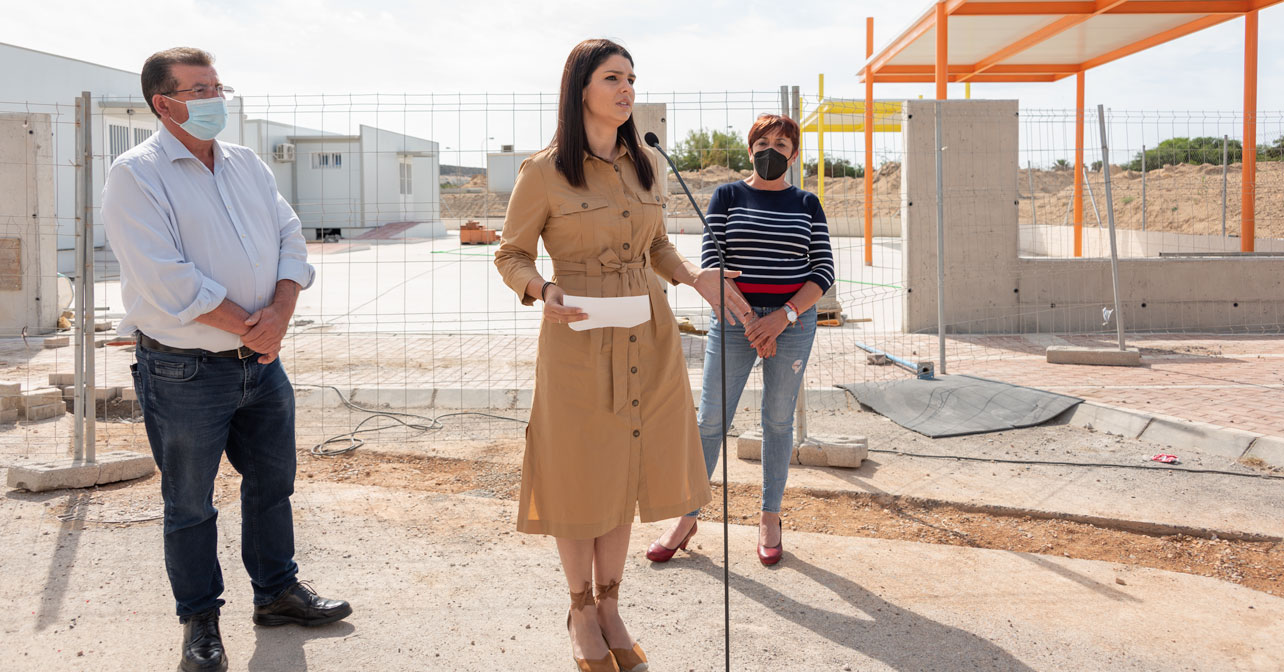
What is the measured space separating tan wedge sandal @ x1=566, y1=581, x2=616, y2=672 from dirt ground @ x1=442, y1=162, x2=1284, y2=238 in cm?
809

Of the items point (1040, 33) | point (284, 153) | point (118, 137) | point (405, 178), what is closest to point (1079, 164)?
point (1040, 33)

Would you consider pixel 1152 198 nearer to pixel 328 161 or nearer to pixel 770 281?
pixel 770 281

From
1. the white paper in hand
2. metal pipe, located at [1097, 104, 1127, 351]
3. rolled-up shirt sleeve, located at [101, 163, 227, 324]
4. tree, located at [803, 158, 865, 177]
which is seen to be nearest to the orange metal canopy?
tree, located at [803, 158, 865, 177]

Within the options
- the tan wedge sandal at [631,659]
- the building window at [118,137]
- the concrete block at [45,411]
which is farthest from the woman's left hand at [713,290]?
the building window at [118,137]

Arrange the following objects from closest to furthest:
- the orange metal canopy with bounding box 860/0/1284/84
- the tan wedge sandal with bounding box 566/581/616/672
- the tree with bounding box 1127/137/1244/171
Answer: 1. the tan wedge sandal with bounding box 566/581/616/672
2. the tree with bounding box 1127/137/1244/171
3. the orange metal canopy with bounding box 860/0/1284/84

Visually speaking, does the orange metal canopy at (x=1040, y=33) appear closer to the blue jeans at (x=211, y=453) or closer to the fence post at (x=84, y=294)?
the fence post at (x=84, y=294)

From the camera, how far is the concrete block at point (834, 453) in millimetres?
5734

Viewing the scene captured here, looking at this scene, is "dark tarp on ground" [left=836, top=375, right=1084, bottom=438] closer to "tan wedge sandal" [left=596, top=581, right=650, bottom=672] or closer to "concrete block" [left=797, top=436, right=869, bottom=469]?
"concrete block" [left=797, top=436, right=869, bottom=469]

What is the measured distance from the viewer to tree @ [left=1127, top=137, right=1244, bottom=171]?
12.2 metres

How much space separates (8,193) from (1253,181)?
15.4 metres

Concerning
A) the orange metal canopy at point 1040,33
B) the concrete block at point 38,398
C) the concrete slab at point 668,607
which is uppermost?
the orange metal canopy at point 1040,33

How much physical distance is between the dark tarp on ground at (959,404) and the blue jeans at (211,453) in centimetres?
452

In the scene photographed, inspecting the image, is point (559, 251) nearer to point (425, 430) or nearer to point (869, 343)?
point (425, 430)

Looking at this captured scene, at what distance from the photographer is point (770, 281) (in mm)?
4121
